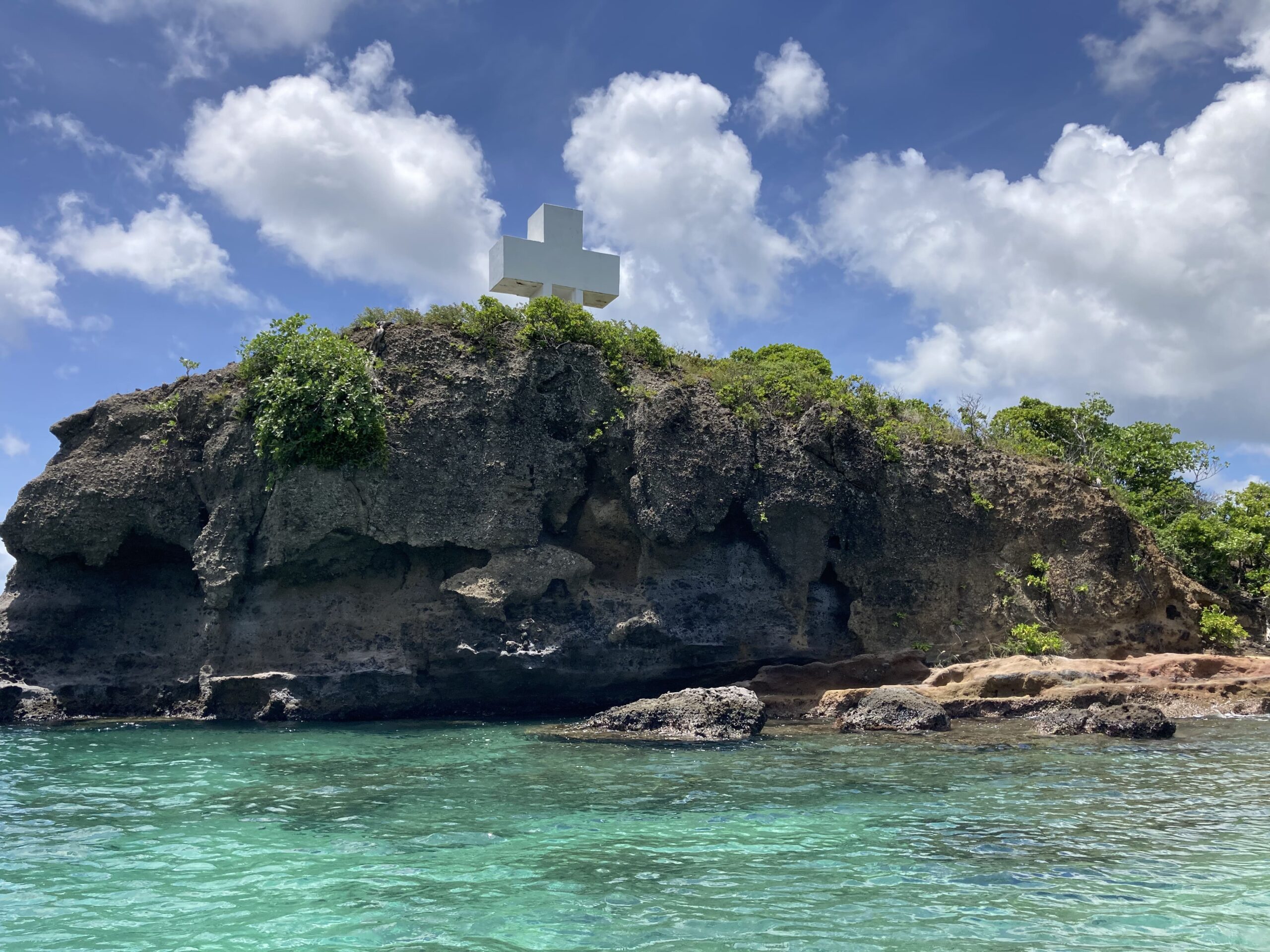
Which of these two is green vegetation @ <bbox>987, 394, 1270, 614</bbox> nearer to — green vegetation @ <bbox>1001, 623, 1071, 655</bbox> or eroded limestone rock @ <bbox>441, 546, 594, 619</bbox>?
green vegetation @ <bbox>1001, 623, 1071, 655</bbox>

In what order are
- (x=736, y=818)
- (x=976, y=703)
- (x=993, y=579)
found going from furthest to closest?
(x=993, y=579) < (x=976, y=703) < (x=736, y=818)

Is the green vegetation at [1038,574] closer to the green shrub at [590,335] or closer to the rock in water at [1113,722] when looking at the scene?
the rock in water at [1113,722]

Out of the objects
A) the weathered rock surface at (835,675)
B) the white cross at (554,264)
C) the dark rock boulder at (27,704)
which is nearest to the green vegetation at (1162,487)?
the weathered rock surface at (835,675)

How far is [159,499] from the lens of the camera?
20.1 m

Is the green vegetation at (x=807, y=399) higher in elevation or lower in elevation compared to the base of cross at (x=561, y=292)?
lower

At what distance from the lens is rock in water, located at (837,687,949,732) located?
16.2 metres

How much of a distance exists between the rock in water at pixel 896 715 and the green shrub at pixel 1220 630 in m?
9.96

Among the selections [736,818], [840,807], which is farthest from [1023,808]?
[736,818]

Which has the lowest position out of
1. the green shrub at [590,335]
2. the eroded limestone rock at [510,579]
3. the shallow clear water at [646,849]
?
the shallow clear water at [646,849]

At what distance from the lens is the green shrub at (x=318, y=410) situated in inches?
747

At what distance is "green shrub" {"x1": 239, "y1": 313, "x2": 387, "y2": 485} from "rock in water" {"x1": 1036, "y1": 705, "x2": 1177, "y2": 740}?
537 inches

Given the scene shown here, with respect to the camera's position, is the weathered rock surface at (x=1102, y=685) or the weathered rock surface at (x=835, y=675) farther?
the weathered rock surface at (x=835, y=675)

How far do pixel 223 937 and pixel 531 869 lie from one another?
95.4 inches

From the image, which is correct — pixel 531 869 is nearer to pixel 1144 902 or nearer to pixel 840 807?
pixel 840 807
